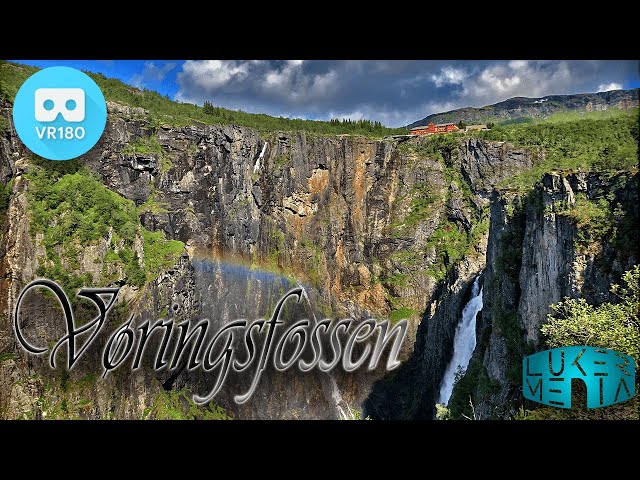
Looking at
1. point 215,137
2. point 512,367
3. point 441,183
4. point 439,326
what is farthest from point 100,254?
point 441,183

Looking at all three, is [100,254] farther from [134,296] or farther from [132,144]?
[132,144]

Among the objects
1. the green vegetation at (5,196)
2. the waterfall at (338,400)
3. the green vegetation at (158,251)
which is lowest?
the waterfall at (338,400)

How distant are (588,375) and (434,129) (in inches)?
1008

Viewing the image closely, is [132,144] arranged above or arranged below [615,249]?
above

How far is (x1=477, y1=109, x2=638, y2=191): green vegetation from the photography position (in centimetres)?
914

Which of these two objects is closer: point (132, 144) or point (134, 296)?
point (134, 296)

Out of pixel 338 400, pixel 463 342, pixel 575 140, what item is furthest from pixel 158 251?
pixel 575 140

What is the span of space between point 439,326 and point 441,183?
9.86m

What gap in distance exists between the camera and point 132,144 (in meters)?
20.6

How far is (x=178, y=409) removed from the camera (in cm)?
1683

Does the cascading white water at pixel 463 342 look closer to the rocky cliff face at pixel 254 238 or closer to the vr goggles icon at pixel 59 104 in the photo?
the rocky cliff face at pixel 254 238

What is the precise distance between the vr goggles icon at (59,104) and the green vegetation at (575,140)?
8712mm

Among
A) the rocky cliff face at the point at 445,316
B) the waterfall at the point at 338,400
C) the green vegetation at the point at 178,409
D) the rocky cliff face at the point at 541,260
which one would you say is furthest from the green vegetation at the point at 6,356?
the rocky cliff face at the point at 445,316

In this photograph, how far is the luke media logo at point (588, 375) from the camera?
6.09 metres
